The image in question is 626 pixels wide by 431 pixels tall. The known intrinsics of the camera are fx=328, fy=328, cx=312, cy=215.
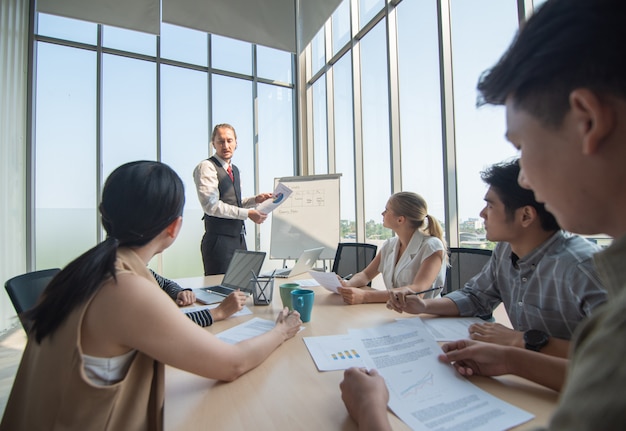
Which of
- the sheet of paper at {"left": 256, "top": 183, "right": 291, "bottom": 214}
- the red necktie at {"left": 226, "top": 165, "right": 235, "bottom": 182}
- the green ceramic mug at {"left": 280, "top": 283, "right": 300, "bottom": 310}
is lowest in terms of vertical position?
the green ceramic mug at {"left": 280, "top": 283, "right": 300, "bottom": 310}

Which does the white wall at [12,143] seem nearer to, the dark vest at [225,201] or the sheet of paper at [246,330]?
the dark vest at [225,201]

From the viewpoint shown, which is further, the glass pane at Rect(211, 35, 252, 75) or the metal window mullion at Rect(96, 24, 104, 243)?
the glass pane at Rect(211, 35, 252, 75)

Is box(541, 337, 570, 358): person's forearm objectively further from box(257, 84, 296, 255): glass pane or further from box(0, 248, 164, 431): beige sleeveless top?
box(257, 84, 296, 255): glass pane

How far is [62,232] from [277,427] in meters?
4.38

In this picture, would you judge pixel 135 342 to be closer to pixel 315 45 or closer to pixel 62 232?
pixel 62 232

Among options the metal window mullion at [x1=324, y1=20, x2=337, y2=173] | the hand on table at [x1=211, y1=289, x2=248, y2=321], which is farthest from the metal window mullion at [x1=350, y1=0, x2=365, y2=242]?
the hand on table at [x1=211, y1=289, x2=248, y2=321]

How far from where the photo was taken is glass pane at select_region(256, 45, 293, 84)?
195 inches

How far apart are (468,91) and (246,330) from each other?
2.36 meters

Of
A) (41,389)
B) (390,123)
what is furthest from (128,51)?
(41,389)

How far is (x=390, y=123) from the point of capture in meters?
3.38

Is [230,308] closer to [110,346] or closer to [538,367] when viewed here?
[110,346]

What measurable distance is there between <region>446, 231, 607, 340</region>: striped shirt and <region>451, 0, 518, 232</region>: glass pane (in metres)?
1.18

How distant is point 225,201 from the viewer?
284 centimetres

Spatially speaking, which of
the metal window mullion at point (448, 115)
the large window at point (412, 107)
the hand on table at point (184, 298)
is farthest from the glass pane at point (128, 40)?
the hand on table at point (184, 298)
